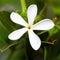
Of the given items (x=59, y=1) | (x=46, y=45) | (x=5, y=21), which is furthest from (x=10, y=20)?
(x=59, y=1)

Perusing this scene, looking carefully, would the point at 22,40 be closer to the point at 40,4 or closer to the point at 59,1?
the point at 40,4

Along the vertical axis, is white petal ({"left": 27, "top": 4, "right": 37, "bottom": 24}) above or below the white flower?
above

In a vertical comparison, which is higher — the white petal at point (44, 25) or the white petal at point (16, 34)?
the white petal at point (44, 25)

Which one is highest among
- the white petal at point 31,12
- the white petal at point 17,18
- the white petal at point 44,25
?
the white petal at point 31,12

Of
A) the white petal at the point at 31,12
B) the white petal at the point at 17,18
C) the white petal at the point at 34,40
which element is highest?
the white petal at the point at 31,12
